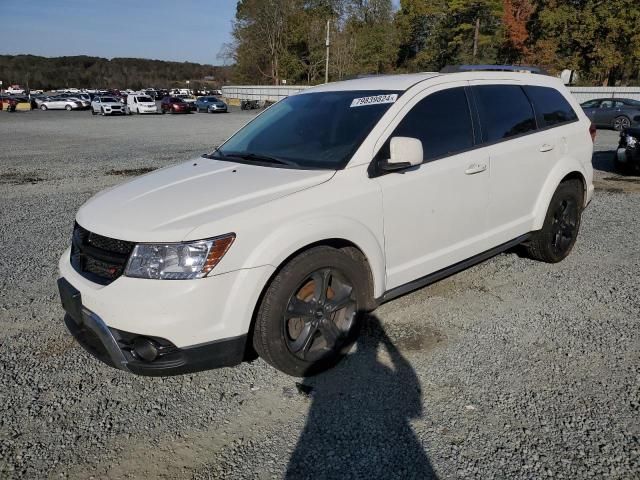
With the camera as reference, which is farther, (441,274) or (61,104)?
(61,104)

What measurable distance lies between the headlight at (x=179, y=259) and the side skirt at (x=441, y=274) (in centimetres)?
126

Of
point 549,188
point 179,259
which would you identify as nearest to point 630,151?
point 549,188

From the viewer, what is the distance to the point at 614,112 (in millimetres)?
20750

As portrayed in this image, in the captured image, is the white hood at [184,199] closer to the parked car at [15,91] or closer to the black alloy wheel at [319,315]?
the black alloy wheel at [319,315]

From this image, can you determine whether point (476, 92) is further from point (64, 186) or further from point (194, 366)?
point (64, 186)

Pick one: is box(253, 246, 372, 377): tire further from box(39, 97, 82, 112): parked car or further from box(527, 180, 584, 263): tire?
box(39, 97, 82, 112): parked car

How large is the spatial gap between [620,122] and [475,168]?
2034 cm

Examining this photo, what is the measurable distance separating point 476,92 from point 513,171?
2.35ft

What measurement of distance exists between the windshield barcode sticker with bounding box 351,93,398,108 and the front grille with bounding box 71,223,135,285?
1.93 metres

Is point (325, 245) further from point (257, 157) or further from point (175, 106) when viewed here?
point (175, 106)

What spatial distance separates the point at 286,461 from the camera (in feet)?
8.10

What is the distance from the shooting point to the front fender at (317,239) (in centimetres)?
277

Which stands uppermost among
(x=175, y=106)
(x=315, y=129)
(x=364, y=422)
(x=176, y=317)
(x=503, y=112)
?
(x=175, y=106)

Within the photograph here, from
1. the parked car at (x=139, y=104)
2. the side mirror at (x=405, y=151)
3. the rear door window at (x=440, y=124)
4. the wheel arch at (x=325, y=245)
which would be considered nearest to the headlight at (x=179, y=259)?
the wheel arch at (x=325, y=245)
